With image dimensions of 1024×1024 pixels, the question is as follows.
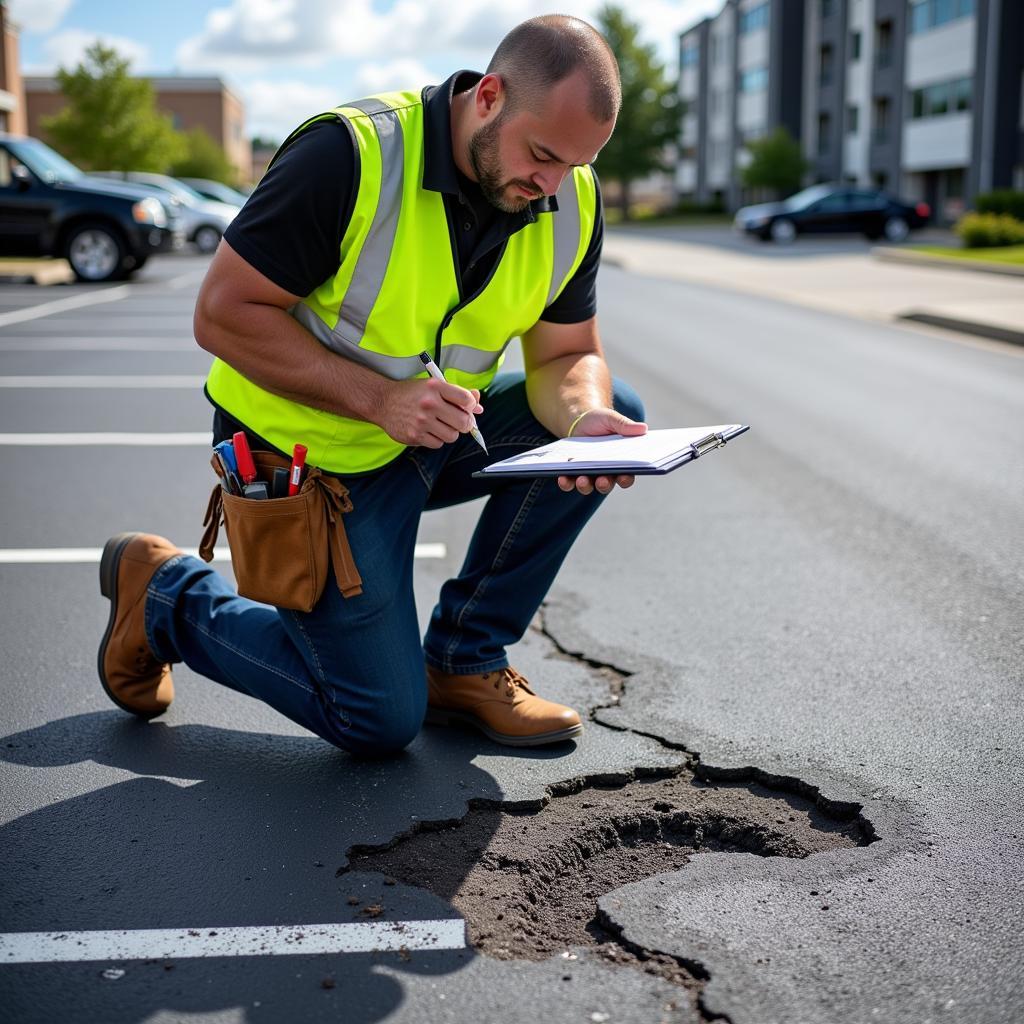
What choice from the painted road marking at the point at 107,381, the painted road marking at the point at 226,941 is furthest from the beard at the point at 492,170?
the painted road marking at the point at 107,381

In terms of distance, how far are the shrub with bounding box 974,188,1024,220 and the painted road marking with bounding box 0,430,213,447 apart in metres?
30.3

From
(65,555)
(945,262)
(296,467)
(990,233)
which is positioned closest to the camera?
(296,467)

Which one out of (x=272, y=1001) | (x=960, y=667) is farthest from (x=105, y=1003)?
(x=960, y=667)

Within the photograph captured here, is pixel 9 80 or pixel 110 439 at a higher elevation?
pixel 9 80

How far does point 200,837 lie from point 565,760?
941 millimetres

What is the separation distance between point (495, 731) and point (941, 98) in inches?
1913

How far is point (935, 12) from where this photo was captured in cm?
4659

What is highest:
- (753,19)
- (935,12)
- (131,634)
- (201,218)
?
(753,19)

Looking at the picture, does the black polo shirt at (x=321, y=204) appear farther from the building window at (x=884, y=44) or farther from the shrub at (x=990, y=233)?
the building window at (x=884, y=44)

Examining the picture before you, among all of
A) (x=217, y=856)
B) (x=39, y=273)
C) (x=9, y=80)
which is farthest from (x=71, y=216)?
(x=9, y=80)

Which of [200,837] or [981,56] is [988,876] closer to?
[200,837]

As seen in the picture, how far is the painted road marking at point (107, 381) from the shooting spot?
977 cm

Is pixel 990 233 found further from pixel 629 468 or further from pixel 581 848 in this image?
pixel 581 848

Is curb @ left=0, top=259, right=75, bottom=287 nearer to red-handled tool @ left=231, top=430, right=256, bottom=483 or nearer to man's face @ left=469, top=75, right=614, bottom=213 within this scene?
red-handled tool @ left=231, top=430, right=256, bottom=483
